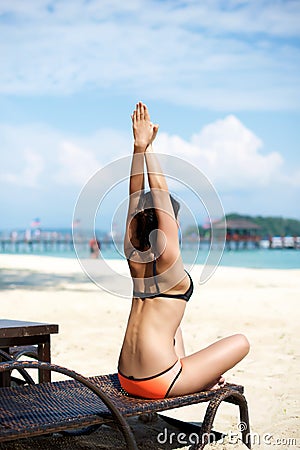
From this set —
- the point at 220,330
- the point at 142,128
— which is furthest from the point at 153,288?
the point at 220,330

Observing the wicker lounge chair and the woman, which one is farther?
the woman

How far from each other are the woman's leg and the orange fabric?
1.3 inches

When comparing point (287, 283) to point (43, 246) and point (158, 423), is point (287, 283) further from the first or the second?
point (43, 246)

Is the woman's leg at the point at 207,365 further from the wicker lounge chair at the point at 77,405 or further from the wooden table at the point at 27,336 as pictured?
the wooden table at the point at 27,336

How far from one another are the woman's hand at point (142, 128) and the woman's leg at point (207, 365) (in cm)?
108

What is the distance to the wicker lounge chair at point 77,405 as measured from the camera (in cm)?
303

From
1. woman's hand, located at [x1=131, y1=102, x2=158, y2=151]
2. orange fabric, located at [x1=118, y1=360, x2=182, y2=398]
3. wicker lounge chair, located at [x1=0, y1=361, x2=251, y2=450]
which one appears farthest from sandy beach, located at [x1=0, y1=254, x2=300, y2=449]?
woman's hand, located at [x1=131, y1=102, x2=158, y2=151]

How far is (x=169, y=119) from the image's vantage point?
3516 inches

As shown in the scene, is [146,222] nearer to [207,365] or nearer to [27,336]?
[207,365]

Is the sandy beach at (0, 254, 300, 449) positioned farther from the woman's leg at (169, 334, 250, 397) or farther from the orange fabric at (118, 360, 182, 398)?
the orange fabric at (118, 360, 182, 398)

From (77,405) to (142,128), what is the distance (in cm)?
139

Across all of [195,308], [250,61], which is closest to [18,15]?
[250,61]

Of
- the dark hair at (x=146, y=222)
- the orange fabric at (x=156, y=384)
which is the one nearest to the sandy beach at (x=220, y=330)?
the orange fabric at (x=156, y=384)

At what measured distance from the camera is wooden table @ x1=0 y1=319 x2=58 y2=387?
13.3 feet
